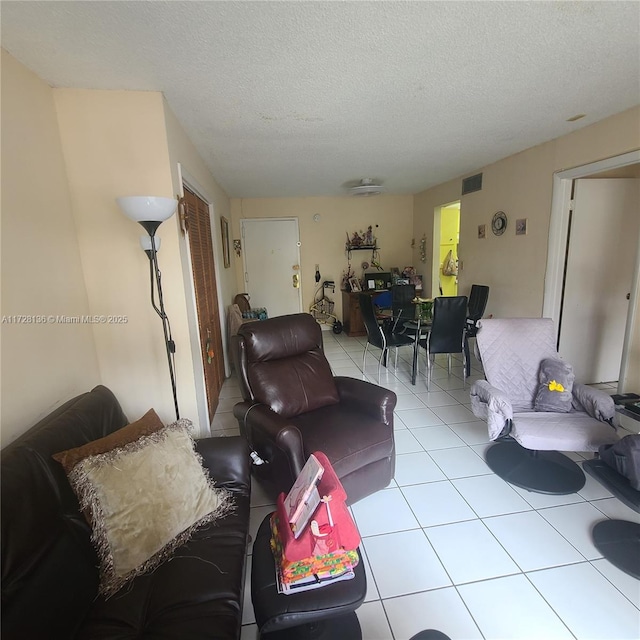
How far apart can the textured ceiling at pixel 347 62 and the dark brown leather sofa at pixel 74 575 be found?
1.64 meters

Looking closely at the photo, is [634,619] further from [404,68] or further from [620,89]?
[620,89]

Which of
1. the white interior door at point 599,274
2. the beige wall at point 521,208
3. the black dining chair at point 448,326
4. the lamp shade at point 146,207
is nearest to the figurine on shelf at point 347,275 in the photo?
the beige wall at point 521,208

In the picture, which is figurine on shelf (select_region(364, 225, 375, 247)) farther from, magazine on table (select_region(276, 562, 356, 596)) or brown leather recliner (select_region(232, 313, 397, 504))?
magazine on table (select_region(276, 562, 356, 596))

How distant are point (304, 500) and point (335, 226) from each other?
16.8ft

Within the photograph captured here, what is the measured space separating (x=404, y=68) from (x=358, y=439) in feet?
6.48

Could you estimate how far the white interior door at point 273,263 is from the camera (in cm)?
558

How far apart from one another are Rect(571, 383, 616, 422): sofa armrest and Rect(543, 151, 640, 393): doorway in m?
1.07

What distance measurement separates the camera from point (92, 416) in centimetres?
145

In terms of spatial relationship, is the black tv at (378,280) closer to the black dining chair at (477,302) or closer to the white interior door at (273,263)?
the white interior door at (273,263)

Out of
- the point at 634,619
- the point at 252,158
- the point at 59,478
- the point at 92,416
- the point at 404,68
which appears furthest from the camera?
the point at 252,158

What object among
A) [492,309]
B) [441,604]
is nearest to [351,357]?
[492,309]

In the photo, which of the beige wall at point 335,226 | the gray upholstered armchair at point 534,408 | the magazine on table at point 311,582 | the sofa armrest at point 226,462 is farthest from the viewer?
the beige wall at point 335,226

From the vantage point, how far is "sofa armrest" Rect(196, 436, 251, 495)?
154cm

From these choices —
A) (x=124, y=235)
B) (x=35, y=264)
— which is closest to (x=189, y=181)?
(x=124, y=235)
